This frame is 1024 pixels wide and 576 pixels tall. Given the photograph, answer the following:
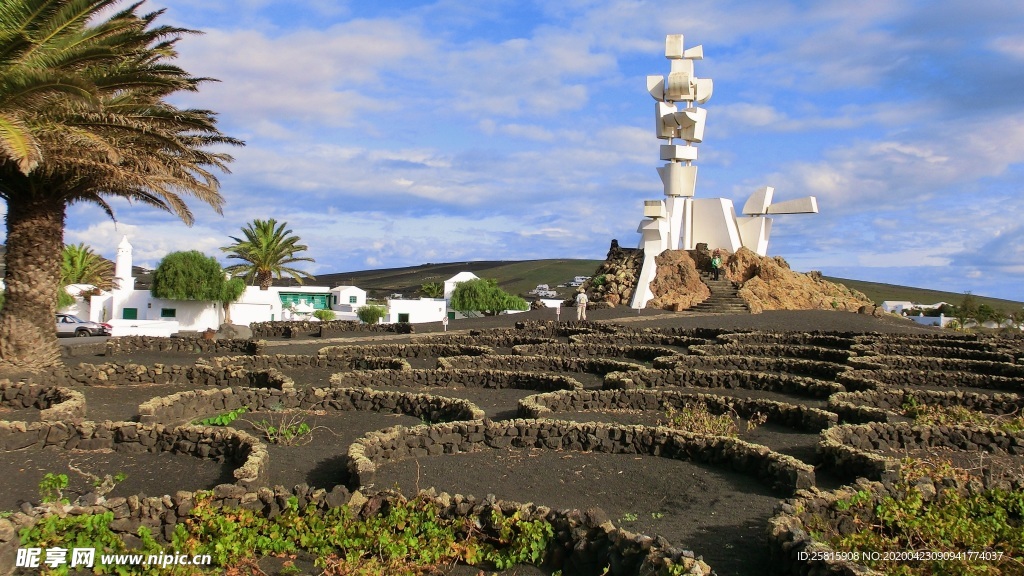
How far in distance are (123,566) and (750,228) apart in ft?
158

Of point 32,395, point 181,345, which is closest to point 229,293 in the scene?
point 181,345

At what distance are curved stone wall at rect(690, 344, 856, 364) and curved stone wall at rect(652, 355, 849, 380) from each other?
1.47 m

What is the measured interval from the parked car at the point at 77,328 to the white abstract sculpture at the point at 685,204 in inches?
1141

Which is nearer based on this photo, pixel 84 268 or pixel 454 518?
pixel 454 518

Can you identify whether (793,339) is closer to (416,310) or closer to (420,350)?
(420,350)

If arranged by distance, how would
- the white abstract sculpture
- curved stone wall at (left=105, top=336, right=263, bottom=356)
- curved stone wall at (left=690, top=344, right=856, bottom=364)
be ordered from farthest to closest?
the white abstract sculpture
curved stone wall at (left=105, top=336, right=263, bottom=356)
curved stone wall at (left=690, top=344, right=856, bottom=364)

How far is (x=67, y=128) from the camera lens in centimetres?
1608

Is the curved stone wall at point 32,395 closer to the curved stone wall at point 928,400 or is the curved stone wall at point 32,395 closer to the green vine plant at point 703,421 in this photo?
the green vine plant at point 703,421

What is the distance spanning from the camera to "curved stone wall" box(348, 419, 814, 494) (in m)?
10.7

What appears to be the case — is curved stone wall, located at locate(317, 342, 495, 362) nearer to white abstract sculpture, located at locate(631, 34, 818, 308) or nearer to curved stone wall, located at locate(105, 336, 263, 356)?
curved stone wall, located at locate(105, 336, 263, 356)

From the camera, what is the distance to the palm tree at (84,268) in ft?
186

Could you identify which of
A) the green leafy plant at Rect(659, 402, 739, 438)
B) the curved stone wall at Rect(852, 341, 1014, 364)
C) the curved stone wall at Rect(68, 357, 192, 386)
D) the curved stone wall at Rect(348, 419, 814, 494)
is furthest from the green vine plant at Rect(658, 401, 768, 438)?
the curved stone wall at Rect(68, 357, 192, 386)

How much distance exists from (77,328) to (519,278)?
4379 inches

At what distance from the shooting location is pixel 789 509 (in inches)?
298
